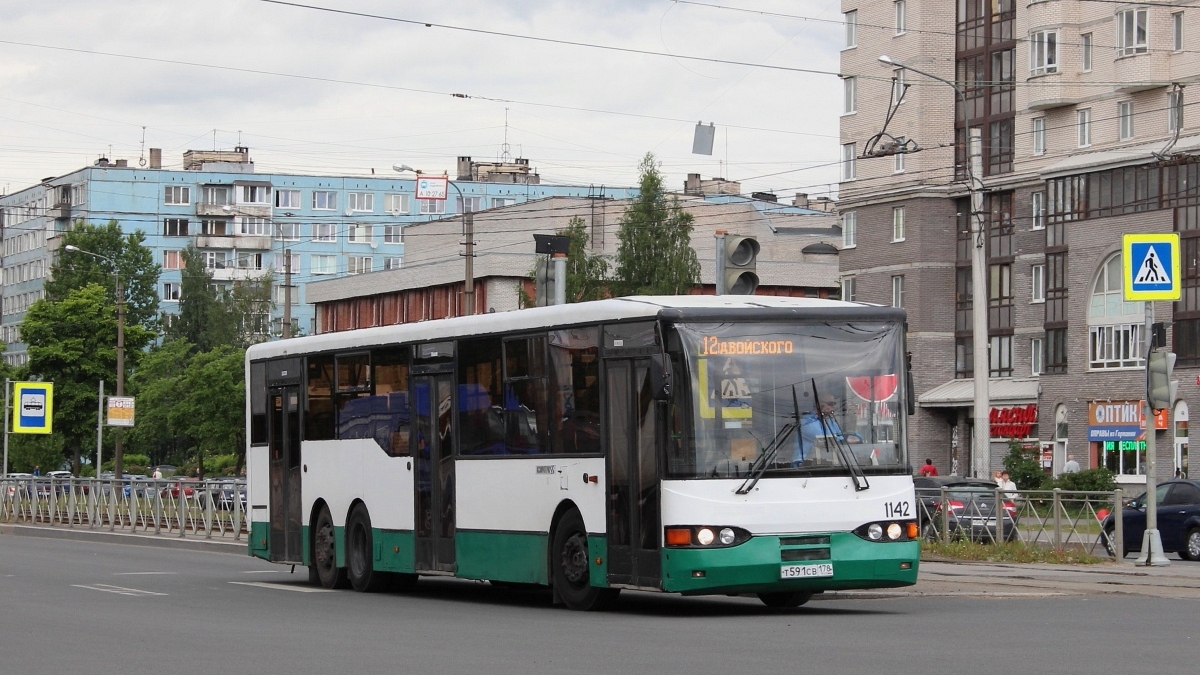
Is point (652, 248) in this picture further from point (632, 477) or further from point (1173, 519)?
point (632, 477)

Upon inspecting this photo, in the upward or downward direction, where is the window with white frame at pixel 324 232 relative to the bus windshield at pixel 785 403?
upward

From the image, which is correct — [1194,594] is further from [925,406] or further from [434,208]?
A: [434,208]

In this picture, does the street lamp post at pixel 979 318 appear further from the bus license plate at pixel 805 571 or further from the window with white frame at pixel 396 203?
the window with white frame at pixel 396 203

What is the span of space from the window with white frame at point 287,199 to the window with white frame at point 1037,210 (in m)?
64.9

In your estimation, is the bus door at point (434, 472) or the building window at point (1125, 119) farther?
the building window at point (1125, 119)

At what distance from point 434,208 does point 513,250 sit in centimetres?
3565

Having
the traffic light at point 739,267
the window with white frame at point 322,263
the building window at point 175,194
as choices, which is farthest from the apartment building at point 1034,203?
the building window at point 175,194

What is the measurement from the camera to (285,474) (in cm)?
2400

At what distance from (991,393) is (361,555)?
2145 inches

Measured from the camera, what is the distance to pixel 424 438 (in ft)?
67.5

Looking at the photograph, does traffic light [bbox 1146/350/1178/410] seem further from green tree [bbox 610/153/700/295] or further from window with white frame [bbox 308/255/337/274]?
window with white frame [bbox 308/255/337/274]

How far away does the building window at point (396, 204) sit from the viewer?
420 ft

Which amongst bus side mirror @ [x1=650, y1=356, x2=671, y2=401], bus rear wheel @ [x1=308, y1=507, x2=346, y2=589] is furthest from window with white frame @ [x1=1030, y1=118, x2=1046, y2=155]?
bus side mirror @ [x1=650, y1=356, x2=671, y2=401]

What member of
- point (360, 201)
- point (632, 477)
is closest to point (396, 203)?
point (360, 201)
